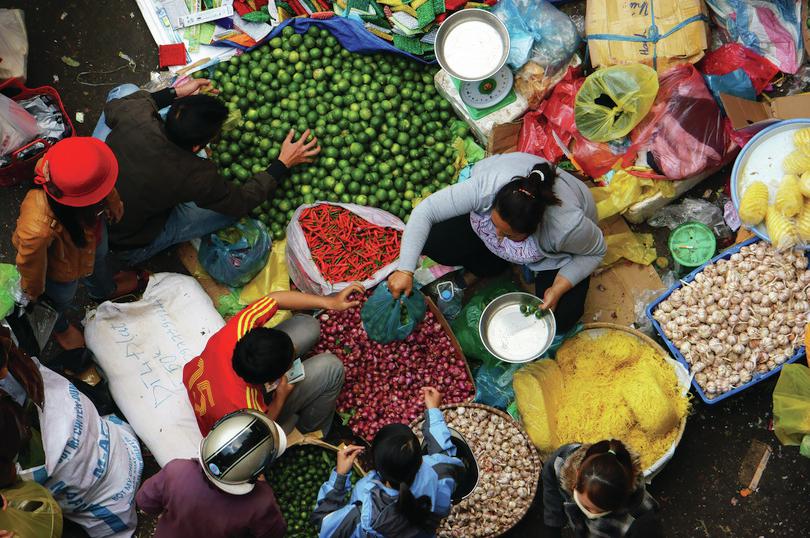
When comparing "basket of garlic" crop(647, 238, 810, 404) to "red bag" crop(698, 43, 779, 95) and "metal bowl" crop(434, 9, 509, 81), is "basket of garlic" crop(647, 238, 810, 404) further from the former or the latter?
"metal bowl" crop(434, 9, 509, 81)

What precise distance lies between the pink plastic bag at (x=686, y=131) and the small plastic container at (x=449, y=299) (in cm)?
116

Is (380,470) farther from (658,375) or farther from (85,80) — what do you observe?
(85,80)

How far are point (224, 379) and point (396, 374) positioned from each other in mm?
930

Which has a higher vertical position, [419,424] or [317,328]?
[317,328]

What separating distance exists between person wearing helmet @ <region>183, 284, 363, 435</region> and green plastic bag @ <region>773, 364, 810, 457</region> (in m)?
1.98

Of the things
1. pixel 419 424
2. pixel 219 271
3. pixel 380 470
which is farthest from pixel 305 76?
pixel 380 470

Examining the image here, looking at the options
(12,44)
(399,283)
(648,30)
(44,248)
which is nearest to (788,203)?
(648,30)

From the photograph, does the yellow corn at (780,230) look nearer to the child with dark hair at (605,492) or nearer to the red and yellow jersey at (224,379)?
the child with dark hair at (605,492)

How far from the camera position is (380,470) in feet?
8.50

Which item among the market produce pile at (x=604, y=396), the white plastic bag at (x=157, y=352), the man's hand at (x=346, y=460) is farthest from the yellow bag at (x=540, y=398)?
the white plastic bag at (x=157, y=352)

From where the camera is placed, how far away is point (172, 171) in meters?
3.22

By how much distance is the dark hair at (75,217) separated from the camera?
2877 millimetres

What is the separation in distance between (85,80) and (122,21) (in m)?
0.40

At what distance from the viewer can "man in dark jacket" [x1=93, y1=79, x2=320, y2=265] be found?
3195mm
